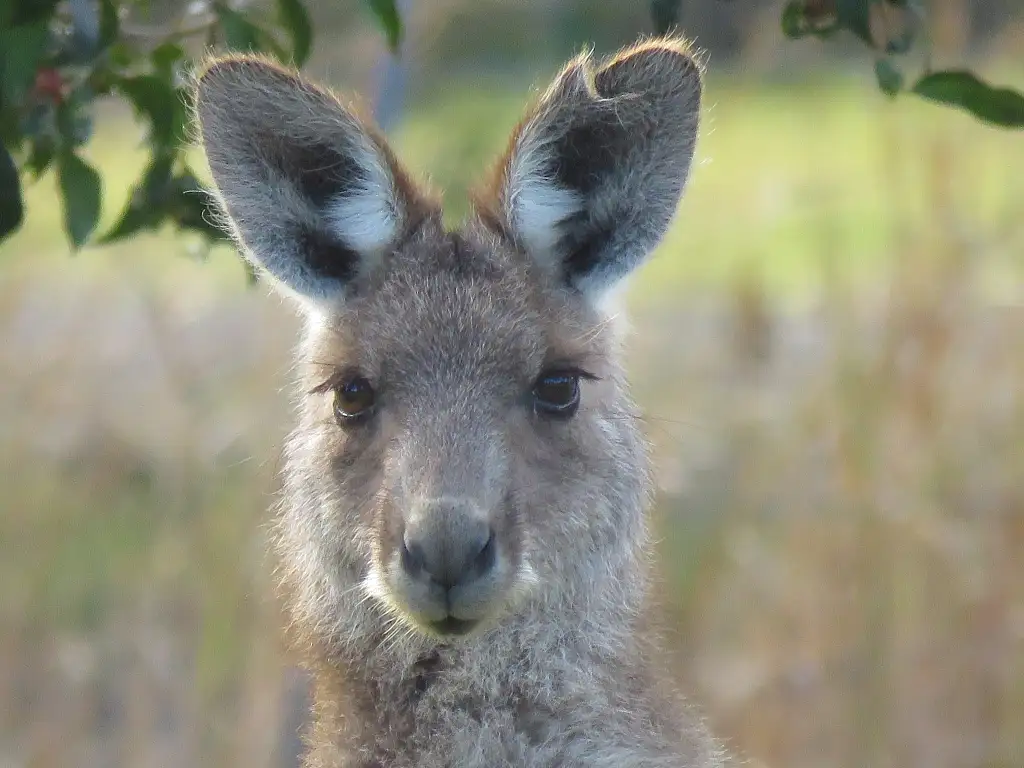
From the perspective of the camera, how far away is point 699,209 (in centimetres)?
843

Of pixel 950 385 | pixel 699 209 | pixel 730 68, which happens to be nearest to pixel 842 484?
pixel 950 385

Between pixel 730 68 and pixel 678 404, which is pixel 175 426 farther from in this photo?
pixel 730 68

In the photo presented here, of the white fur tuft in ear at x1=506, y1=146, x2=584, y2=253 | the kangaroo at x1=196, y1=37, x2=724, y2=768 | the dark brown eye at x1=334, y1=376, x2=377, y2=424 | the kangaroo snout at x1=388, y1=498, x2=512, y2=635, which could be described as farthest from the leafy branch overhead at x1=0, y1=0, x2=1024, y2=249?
the kangaroo snout at x1=388, y1=498, x2=512, y2=635

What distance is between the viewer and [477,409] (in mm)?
2820

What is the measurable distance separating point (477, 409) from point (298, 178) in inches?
27.9

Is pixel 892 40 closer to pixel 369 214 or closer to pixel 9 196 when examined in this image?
pixel 369 214

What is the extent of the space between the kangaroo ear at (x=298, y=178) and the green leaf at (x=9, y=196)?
43 cm

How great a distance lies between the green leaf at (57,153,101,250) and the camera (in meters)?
2.82

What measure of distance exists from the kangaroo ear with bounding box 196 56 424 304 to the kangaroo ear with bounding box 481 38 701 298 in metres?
0.28

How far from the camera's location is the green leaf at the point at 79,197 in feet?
9.26

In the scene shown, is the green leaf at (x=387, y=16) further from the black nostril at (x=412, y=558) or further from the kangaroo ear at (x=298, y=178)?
the black nostril at (x=412, y=558)

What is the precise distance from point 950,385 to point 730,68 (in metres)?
1.84

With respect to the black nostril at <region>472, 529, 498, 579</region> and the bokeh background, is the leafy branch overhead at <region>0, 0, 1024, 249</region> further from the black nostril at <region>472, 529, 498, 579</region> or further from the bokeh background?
the bokeh background

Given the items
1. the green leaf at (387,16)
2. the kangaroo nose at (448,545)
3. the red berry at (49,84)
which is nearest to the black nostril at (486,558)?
the kangaroo nose at (448,545)
